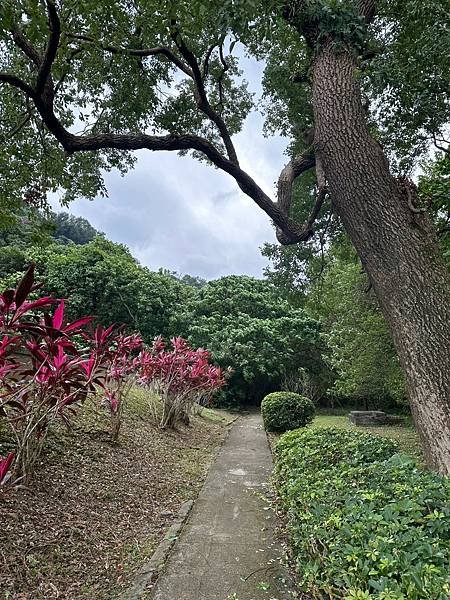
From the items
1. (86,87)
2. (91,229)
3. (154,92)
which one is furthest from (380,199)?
(91,229)

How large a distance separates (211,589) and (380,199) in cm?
262

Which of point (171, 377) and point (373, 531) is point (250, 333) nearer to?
point (171, 377)

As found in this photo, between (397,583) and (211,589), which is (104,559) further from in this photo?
(397,583)

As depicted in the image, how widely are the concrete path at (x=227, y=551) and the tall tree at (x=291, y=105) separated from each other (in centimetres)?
117

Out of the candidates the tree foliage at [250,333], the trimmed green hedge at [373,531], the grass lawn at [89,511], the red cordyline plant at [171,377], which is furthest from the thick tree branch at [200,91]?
the tree foliage at [250,333]

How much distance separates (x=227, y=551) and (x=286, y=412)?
4971 millimetres

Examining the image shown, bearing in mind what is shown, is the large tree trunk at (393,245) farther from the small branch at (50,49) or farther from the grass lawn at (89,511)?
the small branch at (50,49)

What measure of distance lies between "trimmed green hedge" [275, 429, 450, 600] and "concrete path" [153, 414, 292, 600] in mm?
237

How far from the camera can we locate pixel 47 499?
272cm

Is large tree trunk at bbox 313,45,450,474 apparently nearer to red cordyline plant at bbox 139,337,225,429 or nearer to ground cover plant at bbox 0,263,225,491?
ground cover plant at bbox 0,263,225,491

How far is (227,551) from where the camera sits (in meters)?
2.48

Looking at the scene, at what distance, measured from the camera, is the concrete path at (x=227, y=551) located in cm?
203

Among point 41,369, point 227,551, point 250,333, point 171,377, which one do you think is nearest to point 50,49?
point 41,369

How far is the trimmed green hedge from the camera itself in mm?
1149
